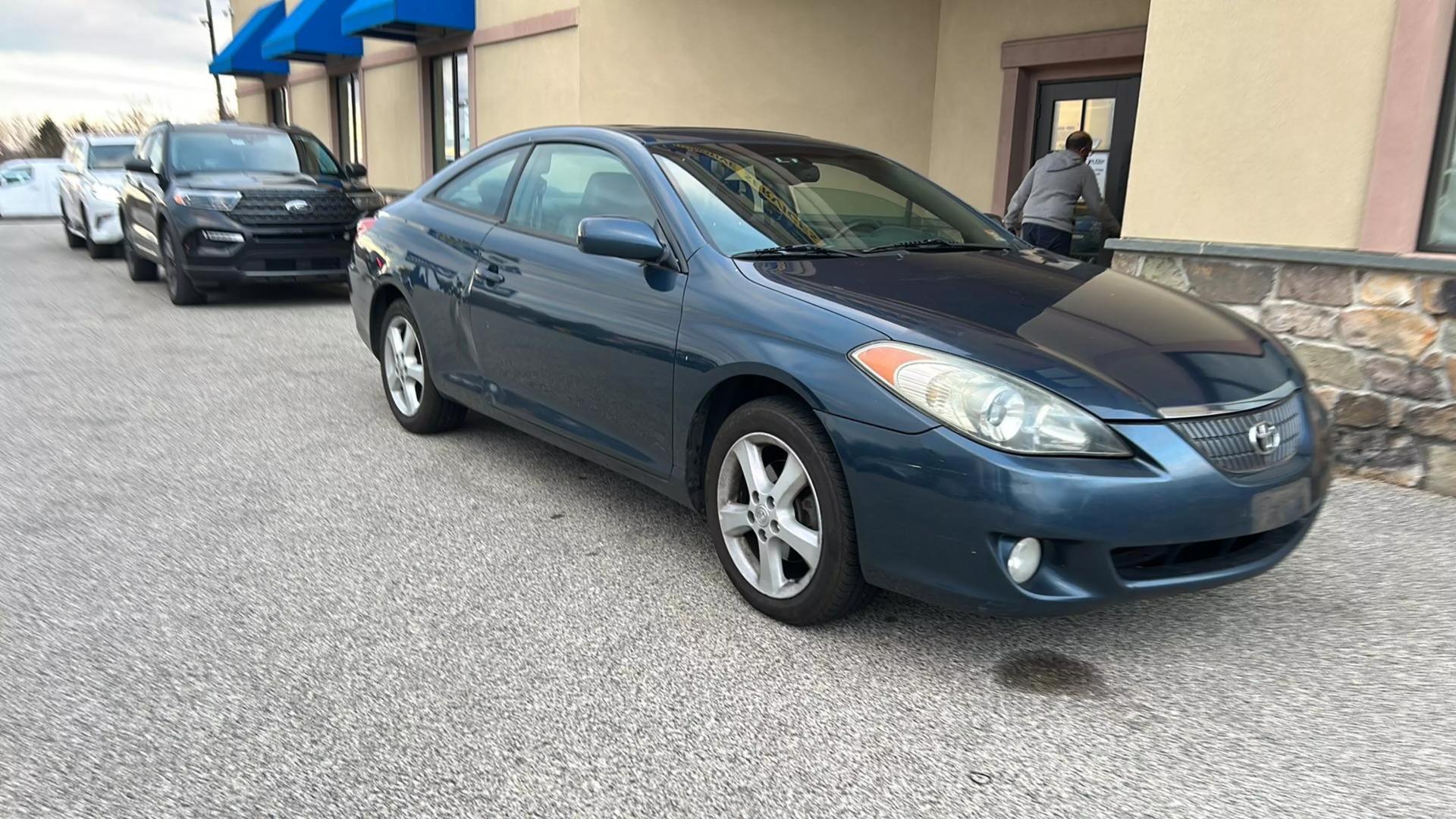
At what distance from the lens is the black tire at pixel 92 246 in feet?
47.3

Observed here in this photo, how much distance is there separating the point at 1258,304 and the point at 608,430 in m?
3.61

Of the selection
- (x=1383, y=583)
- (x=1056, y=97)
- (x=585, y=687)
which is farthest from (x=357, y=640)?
(x=1056, y=97)

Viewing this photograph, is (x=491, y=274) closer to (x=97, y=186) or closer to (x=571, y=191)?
(x=571, y=191)

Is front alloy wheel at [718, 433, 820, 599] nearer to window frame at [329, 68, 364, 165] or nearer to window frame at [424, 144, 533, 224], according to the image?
window frame at [424, 144, 533, 224]

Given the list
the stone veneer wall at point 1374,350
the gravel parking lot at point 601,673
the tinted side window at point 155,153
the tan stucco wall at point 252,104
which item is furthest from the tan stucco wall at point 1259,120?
the tan stucco wall at point 252,104

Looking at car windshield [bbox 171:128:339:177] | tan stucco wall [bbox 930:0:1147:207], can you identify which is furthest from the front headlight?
car windshield [bbox 171:128:339:177]

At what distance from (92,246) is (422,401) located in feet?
40.3

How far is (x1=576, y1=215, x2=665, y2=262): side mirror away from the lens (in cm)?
358

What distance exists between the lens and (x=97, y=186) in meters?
13.8

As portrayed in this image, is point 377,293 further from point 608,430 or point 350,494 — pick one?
point 608,430

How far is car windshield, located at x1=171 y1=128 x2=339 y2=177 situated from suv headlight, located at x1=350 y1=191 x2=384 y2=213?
0.54 m

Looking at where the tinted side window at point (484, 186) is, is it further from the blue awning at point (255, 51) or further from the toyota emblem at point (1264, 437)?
the blue awning at point (255, 51)

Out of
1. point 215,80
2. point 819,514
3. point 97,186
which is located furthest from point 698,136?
point 215,80

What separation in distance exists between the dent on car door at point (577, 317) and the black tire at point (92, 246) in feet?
41.4
